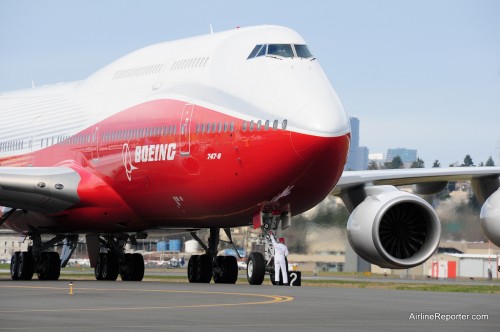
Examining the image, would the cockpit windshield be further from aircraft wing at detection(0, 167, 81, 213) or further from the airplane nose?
aircraft wing at detection(0, 167, 81, 213)

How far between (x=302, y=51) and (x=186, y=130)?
3.47 metres

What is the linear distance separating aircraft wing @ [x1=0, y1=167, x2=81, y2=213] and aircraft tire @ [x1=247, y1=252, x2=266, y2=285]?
21.2ft

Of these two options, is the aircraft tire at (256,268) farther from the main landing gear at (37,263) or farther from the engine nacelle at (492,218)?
the main landing gear at (37,263)

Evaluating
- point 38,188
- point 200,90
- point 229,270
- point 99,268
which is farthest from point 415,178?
point 38,188

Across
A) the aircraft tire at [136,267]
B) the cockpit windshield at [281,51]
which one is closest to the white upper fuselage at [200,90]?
the cockpit windshield at [281,51]

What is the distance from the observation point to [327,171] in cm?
2820

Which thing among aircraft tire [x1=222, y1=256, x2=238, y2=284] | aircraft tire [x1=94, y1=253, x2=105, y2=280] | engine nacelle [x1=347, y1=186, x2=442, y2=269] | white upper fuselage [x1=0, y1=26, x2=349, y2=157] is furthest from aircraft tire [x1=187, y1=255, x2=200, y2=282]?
engine nacelle [x1=347, y1=186, x2=442, y2=269]

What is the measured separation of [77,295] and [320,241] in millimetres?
22150

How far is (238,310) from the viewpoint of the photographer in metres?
18.5

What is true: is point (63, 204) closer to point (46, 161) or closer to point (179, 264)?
point (46, 161)

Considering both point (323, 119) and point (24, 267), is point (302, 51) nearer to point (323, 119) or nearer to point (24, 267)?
point (323, 119)

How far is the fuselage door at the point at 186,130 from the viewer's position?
30.1 meters

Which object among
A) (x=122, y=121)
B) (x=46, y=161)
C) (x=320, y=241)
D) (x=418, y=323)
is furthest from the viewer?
(x=320, y=241)

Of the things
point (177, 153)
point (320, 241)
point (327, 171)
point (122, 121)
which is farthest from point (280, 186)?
point (320, 241)
